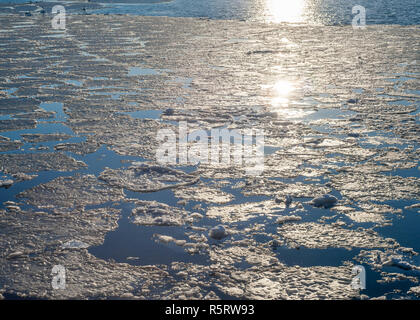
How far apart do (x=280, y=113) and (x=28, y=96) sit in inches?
144

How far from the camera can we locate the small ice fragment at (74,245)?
3.54m

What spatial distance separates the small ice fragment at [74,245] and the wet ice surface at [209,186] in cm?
1

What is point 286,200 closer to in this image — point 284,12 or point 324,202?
point 324,202

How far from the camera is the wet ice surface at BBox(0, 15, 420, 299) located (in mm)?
3217

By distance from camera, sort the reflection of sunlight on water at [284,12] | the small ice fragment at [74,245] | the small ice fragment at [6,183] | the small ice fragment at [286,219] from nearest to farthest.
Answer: the small ice fragment at [74,245] < the small ice fragment at [286,219] < the small ice fragment at [6,183] < the reflection of sunlight on water at [284,12]

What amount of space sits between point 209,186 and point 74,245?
4.51 feet

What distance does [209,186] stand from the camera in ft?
14.8

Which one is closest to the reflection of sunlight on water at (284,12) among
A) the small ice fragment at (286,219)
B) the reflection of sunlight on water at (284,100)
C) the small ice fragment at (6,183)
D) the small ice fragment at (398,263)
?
the reflection of sunlight on water at (284,100)

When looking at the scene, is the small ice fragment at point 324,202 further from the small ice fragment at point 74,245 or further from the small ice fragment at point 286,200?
the small ice fragment at point 74,245

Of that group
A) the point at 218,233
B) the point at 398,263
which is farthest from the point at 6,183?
the point at 398,263

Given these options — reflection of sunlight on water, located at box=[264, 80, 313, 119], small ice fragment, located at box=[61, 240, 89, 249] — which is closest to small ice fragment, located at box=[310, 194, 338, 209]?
small ice fragment, located at box=[61, 240, 89, 249]

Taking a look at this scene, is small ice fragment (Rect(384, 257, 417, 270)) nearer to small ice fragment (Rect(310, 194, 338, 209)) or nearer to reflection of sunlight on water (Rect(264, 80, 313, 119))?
small ice fragment (Rect(310, 194, 338, 209))

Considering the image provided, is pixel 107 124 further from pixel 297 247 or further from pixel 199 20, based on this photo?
pixel 199 20

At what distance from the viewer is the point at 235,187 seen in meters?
4.48
